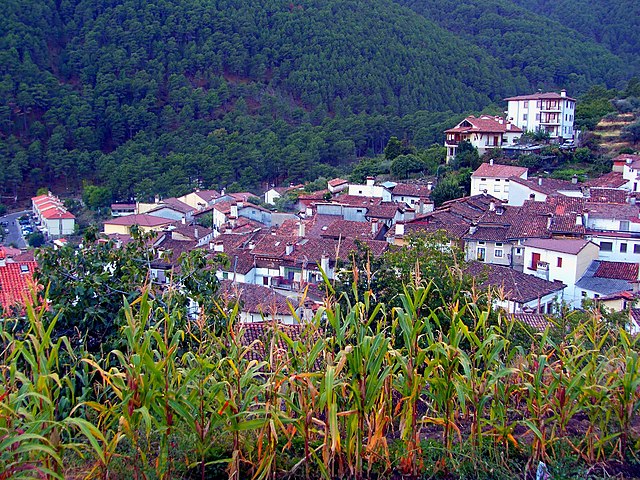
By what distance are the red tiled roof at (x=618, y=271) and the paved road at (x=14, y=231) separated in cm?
3047

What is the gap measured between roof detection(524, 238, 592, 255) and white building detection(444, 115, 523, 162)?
16.6 m

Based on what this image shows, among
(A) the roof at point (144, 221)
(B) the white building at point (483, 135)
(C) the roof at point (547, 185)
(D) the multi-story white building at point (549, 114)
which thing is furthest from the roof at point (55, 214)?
(D) the multi-story white building at point (549, 114)

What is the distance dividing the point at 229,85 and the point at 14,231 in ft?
118

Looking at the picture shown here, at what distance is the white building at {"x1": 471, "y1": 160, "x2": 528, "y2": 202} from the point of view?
27.9 m

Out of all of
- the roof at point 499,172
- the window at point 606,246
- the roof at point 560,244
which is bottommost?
the window at point 606,246

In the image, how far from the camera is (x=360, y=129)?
6250 cm

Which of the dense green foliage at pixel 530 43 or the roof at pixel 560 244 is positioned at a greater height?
the dense green foliage at pixel 530 43

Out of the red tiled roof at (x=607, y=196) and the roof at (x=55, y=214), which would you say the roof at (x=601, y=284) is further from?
the roof at (x=55, y=214)

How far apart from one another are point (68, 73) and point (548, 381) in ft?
253

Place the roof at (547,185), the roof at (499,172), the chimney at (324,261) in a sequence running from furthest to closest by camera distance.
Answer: the roof at (499,172) → the roof at (547,185) → the chimney at (324,261)

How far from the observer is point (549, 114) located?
124 ft

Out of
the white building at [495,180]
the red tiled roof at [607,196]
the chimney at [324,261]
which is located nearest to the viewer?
the chimney at [324,261]

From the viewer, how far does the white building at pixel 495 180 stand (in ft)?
91.4

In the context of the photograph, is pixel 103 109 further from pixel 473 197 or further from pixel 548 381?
pixel 548 381
